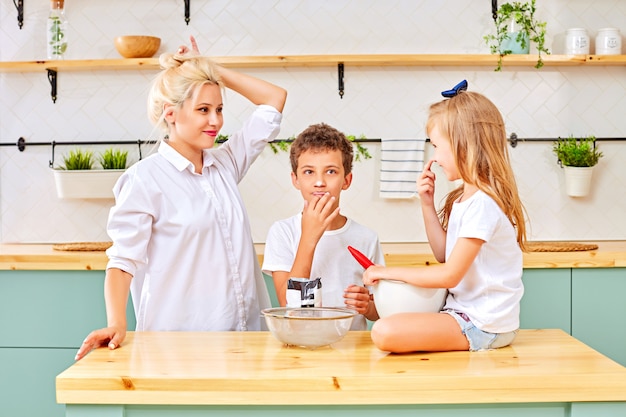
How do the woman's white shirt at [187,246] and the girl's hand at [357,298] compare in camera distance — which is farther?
the woman's white shirt at [187,246]

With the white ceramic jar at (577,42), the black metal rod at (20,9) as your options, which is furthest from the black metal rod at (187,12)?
the white ceramic jar at (577,42)

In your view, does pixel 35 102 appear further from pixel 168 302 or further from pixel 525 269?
pixel 525 269

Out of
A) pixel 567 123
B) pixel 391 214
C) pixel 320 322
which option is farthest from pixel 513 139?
pixel 320 322

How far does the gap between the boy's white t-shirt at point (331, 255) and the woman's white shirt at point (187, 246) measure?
0.25 feet

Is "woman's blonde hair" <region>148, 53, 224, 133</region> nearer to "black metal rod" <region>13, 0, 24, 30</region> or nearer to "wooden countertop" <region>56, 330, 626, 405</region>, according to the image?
"wooden countertop" <region>56, 330, 626, 405</region>

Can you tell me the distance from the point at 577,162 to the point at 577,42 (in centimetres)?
51

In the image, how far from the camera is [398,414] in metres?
1.29

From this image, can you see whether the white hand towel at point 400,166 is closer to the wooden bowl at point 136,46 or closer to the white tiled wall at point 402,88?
the white tiled wall at point 402,88

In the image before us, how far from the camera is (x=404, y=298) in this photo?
58.7 inches

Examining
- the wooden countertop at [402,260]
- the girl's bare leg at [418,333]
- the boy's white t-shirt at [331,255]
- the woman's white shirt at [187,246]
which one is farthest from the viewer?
the wooden countertop at [402,260]

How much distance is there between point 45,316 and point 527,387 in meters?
2.14

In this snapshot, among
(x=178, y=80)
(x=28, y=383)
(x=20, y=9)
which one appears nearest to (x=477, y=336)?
(x=178, y=80)

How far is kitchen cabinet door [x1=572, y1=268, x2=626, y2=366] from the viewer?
2902 millimetres

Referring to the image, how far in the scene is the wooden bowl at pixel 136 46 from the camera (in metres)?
Result: 3.37
